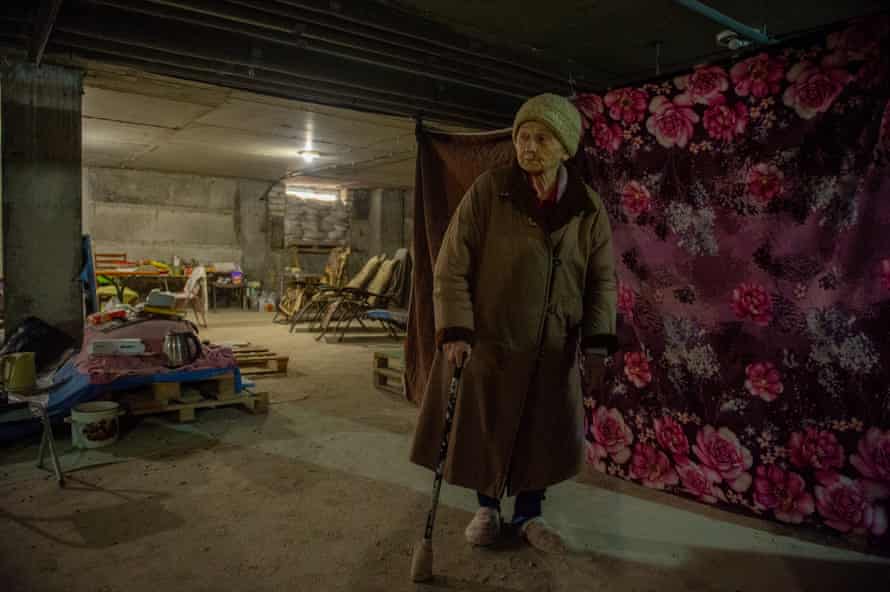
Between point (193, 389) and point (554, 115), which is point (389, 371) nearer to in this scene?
point (193, 389)

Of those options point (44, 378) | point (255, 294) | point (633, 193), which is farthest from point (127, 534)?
point (255, 294)

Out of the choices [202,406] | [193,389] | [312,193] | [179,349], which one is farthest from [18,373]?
[312,193]

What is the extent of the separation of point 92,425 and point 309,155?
7798 mm

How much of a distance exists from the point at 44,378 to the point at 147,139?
19.7ft

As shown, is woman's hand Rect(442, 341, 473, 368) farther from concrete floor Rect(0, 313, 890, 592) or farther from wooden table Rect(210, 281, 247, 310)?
wooden table Rect(210, 281, 247, 310)

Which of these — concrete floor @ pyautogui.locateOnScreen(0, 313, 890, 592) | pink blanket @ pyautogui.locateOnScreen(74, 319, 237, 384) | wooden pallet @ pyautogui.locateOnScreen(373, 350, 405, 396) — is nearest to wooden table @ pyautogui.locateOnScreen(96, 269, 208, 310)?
pink blanket @ pyautogui.locateOnScreen(74, 319, 237, 384)

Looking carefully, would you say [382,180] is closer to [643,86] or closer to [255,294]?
[255,294]

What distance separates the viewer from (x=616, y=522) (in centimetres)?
292

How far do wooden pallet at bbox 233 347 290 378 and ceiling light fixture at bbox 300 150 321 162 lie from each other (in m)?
5.17

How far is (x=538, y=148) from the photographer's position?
2426 millimetres

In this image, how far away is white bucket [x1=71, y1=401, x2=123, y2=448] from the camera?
12.5 feet

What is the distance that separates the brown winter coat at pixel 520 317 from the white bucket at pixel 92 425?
266 centimetres

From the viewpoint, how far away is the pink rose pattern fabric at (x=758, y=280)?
2.58 m

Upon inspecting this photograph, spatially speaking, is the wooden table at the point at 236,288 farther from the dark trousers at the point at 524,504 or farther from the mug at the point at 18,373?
the dark trousers at the point at 524,504
